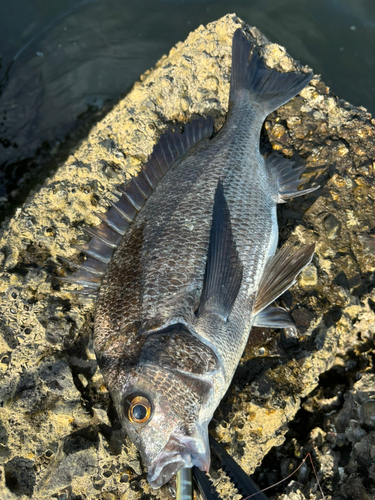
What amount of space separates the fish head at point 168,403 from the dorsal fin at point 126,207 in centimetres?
77

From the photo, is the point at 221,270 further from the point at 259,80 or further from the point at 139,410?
the point at 259,80

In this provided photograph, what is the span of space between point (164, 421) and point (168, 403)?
99mm

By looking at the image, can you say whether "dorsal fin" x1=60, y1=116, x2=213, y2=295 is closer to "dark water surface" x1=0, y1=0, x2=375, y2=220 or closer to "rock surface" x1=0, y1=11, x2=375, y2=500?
"rock surface" x1=0, y1=11, x2=375, y2=500

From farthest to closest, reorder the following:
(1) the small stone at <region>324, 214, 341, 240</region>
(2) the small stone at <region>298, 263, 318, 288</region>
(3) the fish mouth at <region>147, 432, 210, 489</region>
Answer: (1) the small stone at <region>324, 214, 341, 240</region> → (2) the small stone at <region>298, 263, 318, 288</region> → (3) the fish mouth at <region>147, 432, 210, 489</region>

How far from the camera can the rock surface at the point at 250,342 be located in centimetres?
243

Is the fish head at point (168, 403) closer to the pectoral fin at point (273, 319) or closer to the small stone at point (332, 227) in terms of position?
the pectoral fin at point (273, 319)

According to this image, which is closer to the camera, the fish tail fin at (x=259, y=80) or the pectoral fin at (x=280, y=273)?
the pectoral fin at (x=280, y=273)

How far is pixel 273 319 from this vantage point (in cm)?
264

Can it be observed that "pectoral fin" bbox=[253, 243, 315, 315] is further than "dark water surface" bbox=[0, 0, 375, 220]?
No

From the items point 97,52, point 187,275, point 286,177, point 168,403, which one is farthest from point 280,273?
point 97,52

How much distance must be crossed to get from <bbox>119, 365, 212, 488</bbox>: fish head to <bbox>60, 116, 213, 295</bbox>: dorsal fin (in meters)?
0.89

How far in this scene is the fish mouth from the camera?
1948 millimetres

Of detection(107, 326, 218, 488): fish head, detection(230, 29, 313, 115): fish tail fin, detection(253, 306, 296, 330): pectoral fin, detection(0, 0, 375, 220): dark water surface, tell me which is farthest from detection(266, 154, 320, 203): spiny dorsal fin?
detection(0, 0, 375, 220): dark water surface

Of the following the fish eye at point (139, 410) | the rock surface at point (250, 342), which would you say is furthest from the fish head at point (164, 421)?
the rock surface at point (250, 342)
